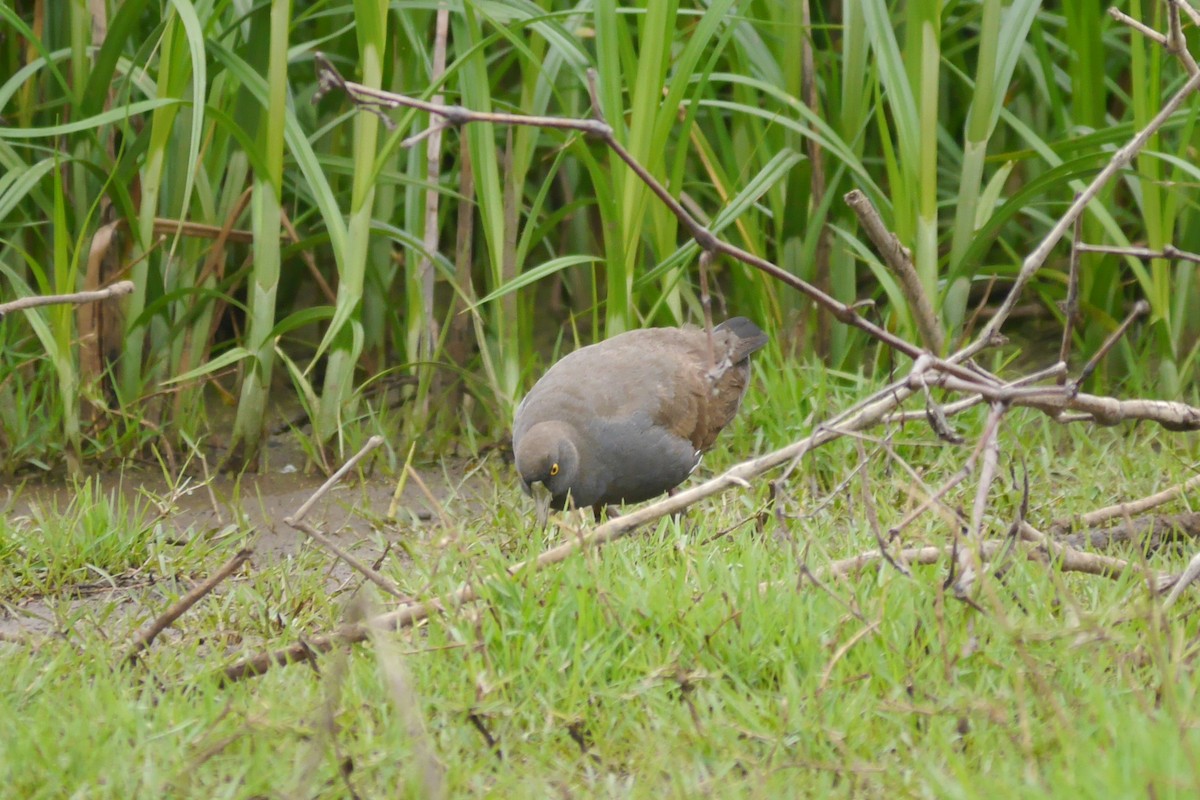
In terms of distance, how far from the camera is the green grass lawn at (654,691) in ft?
7.03

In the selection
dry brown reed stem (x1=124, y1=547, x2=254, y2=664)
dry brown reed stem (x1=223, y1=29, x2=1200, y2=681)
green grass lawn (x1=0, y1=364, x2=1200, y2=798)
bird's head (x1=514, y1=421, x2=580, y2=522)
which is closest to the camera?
green grass lawn (x1=0, y1=364, x2=1200, y2=798)

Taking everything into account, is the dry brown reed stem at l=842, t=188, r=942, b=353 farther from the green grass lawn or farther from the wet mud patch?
the wet mud patch

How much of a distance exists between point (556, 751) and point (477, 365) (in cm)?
270

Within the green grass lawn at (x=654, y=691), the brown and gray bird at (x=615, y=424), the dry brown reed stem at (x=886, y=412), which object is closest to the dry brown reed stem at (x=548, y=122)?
the dry brown reed stem at (x=886, y=412)

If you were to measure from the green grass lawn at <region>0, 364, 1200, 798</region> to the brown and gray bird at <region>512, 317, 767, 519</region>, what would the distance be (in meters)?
0.50

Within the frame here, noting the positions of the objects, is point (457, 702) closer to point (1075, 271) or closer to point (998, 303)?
point (1075, 271)

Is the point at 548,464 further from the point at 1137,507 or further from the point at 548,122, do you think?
the point at 548,122

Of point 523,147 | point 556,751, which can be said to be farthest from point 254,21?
point 556,751

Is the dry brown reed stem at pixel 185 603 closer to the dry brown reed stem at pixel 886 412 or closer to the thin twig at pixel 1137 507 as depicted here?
the dry brown reed stem at pixel 886 412

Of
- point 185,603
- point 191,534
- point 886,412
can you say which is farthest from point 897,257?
point 191,534

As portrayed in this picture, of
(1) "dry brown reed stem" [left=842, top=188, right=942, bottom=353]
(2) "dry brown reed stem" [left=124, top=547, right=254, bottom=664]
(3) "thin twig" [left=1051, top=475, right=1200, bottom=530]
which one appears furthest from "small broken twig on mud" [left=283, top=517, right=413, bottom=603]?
(3) "thin twig" [left=1051, top=475, right=1200, bottom=530]

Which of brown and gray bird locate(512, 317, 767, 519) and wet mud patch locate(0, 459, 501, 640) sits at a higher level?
brown and gray bird locate(512, 317, 767, 519)

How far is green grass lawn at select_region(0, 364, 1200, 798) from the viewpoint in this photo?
214cm

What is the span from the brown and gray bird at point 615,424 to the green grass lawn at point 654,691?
50cm
